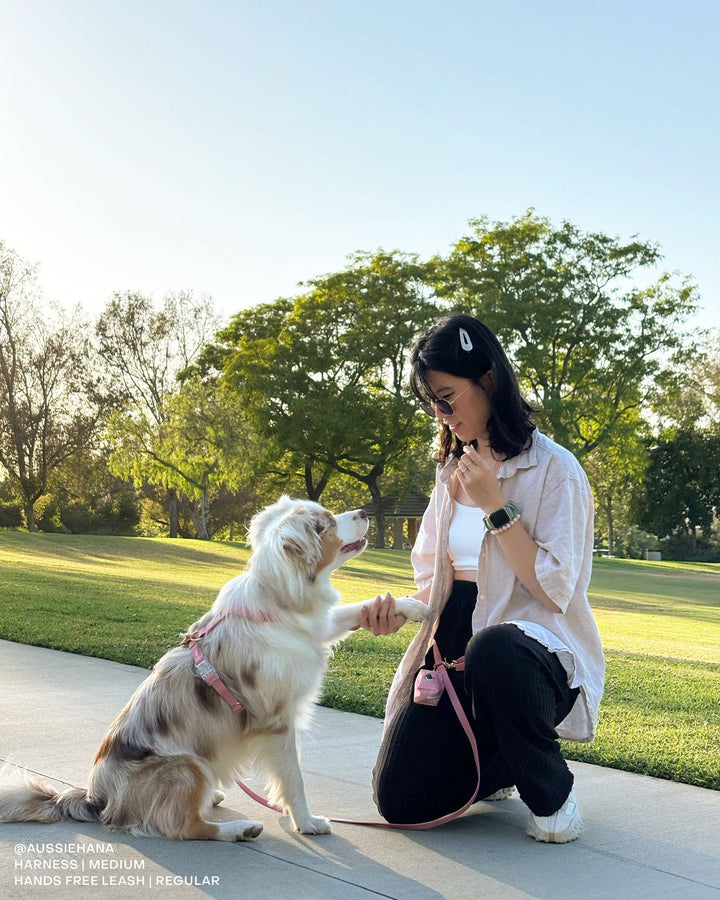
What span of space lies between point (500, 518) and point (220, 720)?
150 centimetres

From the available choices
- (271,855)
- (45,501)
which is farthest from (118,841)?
(45,501)

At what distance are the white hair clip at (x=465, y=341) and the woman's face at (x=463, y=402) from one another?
0.16 metres

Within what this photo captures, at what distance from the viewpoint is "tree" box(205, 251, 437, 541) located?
46.3 m

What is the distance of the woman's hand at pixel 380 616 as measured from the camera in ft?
15.6

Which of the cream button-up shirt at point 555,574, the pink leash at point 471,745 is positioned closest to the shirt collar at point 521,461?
the cream button-up shirt at point 555,574

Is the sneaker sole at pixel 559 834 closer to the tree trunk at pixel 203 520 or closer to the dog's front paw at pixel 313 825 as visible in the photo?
the dog's front paw at pixel 313 825

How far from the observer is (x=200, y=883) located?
11.5ft

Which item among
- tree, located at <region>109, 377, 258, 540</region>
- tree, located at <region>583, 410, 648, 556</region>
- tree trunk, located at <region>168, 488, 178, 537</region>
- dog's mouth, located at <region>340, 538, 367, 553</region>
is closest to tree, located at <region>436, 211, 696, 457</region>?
tree, located at <region>583, 410, 648, 556</region>

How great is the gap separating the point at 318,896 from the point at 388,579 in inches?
985

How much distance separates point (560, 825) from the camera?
4035mm

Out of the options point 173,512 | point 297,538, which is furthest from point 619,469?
point 297,538

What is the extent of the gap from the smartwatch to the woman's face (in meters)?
0.54

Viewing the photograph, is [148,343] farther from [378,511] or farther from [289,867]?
[289,867]

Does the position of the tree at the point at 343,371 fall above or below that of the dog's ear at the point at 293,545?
above
